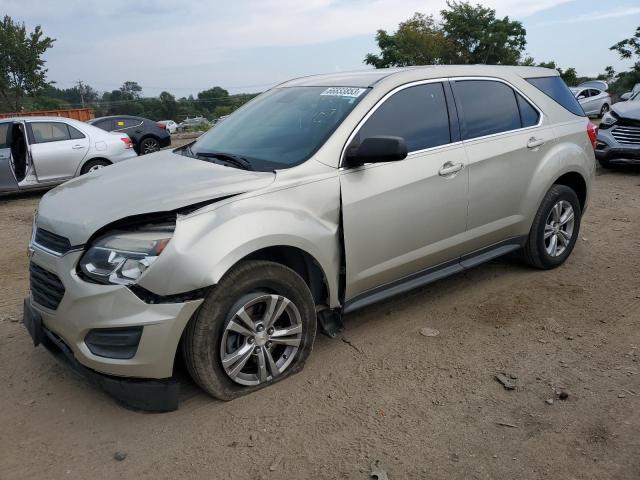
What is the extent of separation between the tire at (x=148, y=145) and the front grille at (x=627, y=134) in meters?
11.3

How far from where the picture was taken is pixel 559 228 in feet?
16.6

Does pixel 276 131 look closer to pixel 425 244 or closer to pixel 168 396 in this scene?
pixel 425 244

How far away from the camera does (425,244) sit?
155 inches

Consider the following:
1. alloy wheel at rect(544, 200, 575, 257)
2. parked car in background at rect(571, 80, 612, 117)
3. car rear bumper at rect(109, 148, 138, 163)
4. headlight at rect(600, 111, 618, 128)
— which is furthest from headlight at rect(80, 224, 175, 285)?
parked car in background at rect(571, 80, 612, 117)

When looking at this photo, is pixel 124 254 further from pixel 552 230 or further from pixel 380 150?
pixel 552 230

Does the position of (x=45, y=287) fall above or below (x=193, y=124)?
above

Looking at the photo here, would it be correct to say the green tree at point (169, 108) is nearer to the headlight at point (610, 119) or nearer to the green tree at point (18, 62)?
the green tree at point (18, 62)

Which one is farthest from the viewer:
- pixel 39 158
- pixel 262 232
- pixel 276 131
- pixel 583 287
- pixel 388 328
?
pixel 39 158

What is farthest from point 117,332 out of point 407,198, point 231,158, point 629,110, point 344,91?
point 629,110

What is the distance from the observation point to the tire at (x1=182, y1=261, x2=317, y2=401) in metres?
2.96

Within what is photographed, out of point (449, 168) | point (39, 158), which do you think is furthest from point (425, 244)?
point (39, 158)

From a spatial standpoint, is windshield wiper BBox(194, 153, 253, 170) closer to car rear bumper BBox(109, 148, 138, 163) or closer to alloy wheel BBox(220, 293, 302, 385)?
alloy wheel BBox(220, 293, 302, 385)

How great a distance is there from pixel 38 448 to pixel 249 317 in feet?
4.04

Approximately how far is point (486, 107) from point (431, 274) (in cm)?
138
